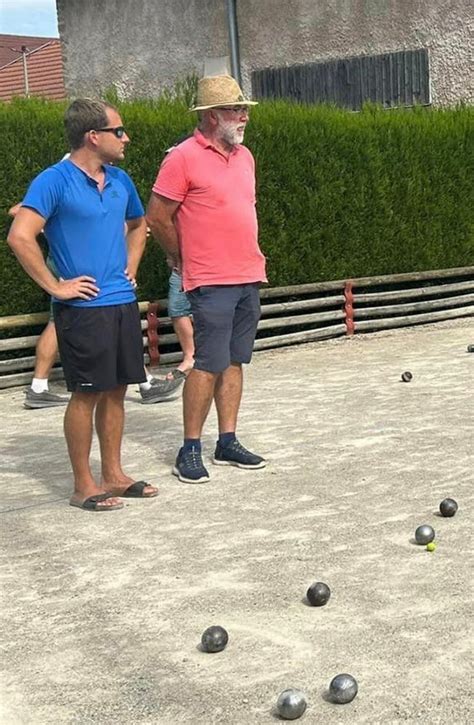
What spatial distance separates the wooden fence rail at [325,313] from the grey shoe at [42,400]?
936 mm

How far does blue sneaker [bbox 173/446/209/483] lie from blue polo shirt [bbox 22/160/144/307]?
1038mm

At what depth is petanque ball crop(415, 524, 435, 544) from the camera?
16.1ft

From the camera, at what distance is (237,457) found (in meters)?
6.54

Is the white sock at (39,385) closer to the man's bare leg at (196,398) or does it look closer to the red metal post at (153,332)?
the red metal post at (153,332)

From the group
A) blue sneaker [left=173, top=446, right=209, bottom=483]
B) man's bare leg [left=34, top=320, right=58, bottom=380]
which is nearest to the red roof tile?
man's bare leg [left=34, top=320, right=58, bottom=380]

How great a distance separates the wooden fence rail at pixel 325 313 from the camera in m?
10.0

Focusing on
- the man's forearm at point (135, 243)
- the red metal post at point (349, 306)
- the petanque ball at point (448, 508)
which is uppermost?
the man's forearm at point (135, 243)

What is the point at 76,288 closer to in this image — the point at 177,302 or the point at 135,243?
the point at 135,243

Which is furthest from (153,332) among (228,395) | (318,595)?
(318,595)

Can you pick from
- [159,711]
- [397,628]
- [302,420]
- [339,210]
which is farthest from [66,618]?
[339,210]

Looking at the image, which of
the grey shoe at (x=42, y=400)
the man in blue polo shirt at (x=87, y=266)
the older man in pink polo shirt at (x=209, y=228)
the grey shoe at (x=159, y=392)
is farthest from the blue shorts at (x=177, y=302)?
the man in blue polo shirt at (x=87, y=266)

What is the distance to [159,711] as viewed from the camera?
3.45 m

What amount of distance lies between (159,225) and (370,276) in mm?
7382

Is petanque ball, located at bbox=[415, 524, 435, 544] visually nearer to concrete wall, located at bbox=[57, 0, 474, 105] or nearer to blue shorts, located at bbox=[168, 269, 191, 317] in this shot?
blue shorts, located at bbox=[168, 269, 191, 317]
